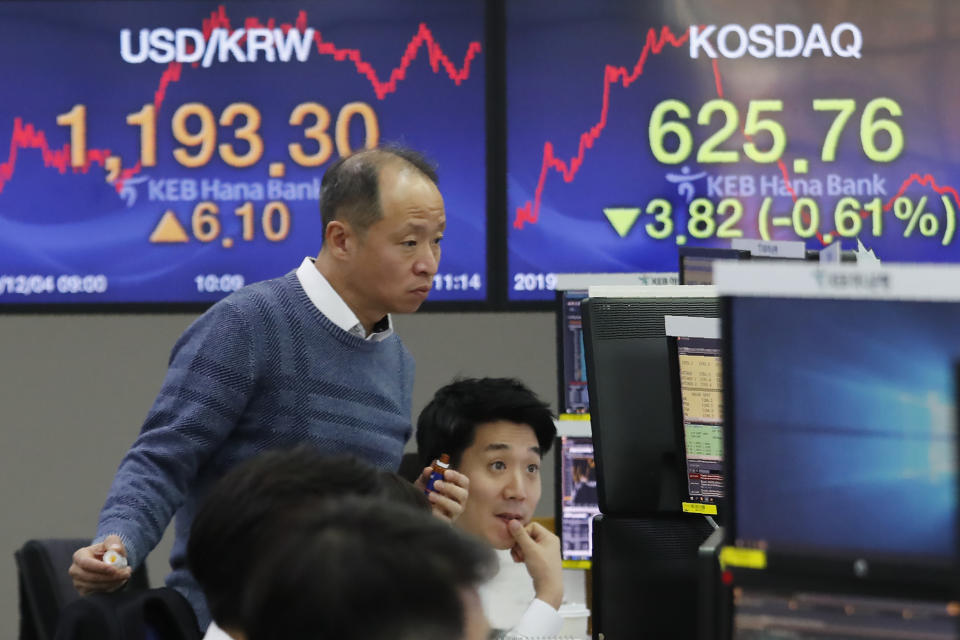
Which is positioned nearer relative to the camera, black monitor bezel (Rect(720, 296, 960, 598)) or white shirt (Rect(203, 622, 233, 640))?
black monitor bezel (Rect(720, 296, 960, 598))

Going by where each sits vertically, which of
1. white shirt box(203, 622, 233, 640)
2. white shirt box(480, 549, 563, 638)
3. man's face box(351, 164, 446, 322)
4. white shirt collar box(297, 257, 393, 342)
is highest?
man's face box(351, 164, 446, 322)

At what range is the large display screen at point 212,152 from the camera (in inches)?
160

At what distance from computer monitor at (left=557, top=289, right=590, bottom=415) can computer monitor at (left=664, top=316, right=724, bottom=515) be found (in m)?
1.24

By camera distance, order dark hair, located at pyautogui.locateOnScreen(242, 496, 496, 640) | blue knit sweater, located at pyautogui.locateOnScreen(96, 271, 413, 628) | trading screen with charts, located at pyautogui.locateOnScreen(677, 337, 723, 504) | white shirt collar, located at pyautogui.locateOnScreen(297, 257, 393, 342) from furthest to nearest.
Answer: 1. white shirt collar, located at pyautogui.locateOnScreen(297, 257, 393, 342)
2. blue knit sweater, located at pyautogui.locateOnScreen(96, 271, 413, 628)
3. trading screen with charts, located at pyautogui.locateOnScreen(677, 337, 723, 504)
4. dark hair, located at pyautogui.locateOnScreen(242, 496, 496, 640)

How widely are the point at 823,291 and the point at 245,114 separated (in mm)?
3259

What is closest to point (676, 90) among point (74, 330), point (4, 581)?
point (74, 330)

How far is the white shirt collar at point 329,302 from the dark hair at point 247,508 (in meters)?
1.09

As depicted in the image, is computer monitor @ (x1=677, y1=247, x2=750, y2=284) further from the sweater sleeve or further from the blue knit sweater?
the sweater sleeve

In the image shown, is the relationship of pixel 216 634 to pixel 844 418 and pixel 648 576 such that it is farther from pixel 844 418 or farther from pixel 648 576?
pixel 648 576

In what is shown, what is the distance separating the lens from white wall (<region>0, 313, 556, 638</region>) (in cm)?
429

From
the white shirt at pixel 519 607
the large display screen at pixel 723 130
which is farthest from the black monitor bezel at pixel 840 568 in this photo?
the large display screen at pixel 723 130

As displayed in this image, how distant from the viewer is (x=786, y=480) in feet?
3.45

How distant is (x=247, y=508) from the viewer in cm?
105

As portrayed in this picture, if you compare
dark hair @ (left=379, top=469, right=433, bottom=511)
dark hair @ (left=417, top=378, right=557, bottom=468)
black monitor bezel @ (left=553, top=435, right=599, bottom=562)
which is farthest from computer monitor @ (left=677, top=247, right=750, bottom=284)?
dark hair @ (left=379, top=469, right=433, bottom=511)
